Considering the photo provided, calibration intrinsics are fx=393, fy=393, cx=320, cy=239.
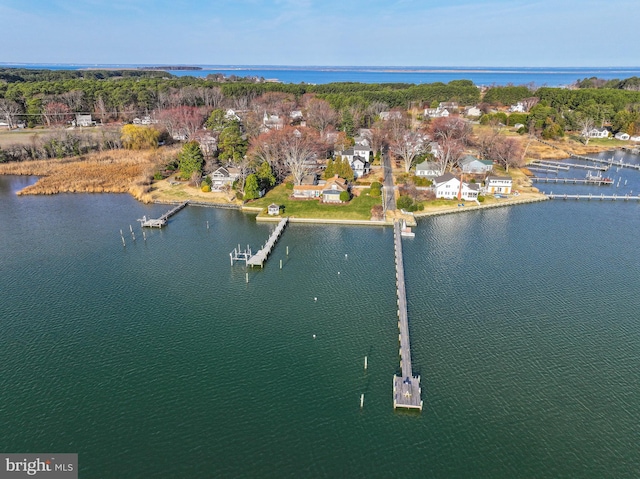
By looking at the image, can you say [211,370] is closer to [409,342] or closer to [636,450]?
[409,342]

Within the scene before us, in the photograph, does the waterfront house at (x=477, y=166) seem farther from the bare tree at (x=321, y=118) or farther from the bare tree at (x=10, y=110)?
the bare tree at (x=10, y=110)

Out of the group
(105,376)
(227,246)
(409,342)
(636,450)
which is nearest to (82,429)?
(105,376)

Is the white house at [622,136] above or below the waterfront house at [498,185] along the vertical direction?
above

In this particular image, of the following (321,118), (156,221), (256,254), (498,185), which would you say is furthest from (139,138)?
(498,185)

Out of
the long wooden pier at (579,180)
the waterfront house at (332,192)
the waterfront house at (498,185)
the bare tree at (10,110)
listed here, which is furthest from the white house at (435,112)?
the bare tree at (10,110)

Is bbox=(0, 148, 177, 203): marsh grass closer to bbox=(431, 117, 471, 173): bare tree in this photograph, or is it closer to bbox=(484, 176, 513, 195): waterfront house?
bbox=(431, 117, 471, 173): bare tree

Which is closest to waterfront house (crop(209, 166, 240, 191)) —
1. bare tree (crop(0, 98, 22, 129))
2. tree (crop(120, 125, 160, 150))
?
tree (crop(120, 125, 160, 150))
